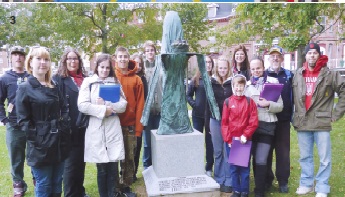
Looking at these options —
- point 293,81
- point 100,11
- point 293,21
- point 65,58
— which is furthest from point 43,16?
point 293,81

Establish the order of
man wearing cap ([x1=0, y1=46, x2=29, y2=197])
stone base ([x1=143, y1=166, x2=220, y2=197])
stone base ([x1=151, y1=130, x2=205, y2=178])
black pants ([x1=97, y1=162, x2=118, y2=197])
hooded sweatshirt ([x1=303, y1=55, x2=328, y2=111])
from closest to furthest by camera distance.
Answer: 1. black pants ([x1=97, y1=162, x2=118, y2=197])
2. stone base ([x1=143, y1=166, x2=220, y2=197])
3. stone base ([x1=151, y1=130, x2=205, y2=178])
4. hooded sweatshirt ([x1=303, y1=55, x2=328, y2=111])
5. man wearing cap ([x1=0, y1=46, x2=29, y2=197])

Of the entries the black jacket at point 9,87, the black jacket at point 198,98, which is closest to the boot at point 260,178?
the black jacket at point 198,98

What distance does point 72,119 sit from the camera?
4586mm

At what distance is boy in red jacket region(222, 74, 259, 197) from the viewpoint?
4.65 meters

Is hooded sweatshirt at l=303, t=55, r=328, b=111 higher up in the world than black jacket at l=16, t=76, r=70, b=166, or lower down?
higher up

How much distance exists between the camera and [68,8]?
1516 centimetres

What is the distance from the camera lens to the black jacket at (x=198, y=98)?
5.67 metres

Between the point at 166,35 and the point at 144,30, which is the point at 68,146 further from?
the point at 144,30

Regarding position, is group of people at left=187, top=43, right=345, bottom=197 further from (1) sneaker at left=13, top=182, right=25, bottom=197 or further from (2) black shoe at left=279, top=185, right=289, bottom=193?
(1) sneaker at left=13, top=182, right=25, bottom=197

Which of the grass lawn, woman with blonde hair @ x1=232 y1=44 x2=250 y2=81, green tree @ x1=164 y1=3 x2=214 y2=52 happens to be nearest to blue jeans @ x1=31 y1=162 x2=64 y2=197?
the grass lawn

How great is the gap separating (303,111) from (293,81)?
16.1 inches

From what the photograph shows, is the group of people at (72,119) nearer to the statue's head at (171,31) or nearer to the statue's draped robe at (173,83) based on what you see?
the statue's draped robe at (173,83)

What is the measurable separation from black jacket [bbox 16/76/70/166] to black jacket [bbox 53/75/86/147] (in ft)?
2.37

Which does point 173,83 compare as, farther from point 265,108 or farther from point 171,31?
point 265,108
